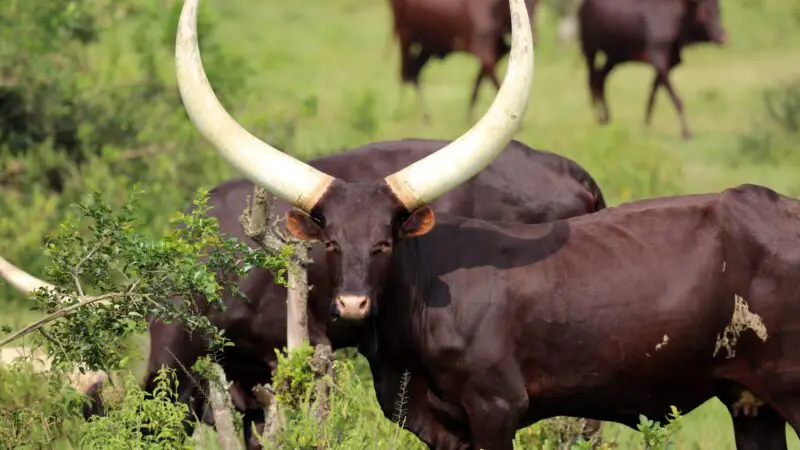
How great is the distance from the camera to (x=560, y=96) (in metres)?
19.7

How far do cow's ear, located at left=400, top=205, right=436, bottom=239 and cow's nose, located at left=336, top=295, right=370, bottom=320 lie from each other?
391mm

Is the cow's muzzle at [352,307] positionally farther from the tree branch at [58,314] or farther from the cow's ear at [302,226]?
the tree branch at [58,314]

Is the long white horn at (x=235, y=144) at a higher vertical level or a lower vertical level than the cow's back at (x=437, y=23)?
higher

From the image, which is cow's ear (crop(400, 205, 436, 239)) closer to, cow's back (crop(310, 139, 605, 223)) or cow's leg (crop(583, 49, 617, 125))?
cow's back (crop(310, 139, 605, 223))

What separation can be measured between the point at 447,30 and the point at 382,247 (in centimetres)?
1291

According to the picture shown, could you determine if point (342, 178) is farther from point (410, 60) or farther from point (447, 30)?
point (410, 60)

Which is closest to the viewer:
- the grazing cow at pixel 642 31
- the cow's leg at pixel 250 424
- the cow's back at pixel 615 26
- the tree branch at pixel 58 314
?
the tree branch at pixel 58 314

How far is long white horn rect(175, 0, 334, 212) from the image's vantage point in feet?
19.6

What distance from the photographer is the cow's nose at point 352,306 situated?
5.65m

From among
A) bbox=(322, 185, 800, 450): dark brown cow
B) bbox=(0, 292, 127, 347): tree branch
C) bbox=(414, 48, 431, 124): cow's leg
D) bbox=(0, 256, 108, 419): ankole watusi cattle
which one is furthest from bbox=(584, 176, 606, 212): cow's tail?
bbox=(414, 48, 431, 124): cow's leg

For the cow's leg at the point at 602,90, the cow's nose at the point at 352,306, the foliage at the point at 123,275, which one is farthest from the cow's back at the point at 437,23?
the cow's nose at the point at 352,306

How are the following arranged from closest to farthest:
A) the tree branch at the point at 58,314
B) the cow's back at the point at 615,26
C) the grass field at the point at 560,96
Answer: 1. the tree branch at the point at 58,314
2. the grass field at the point at 560,96
3. the cow's back at the point at 615,26

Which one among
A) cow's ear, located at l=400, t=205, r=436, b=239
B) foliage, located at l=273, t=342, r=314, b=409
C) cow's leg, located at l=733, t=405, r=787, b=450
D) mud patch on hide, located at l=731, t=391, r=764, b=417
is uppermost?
cow's ear, located at l=400, t=205, r=436, b=239

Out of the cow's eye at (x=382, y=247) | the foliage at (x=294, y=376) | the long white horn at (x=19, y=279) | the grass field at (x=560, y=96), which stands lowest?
the grass field at (x=560, y=96)
